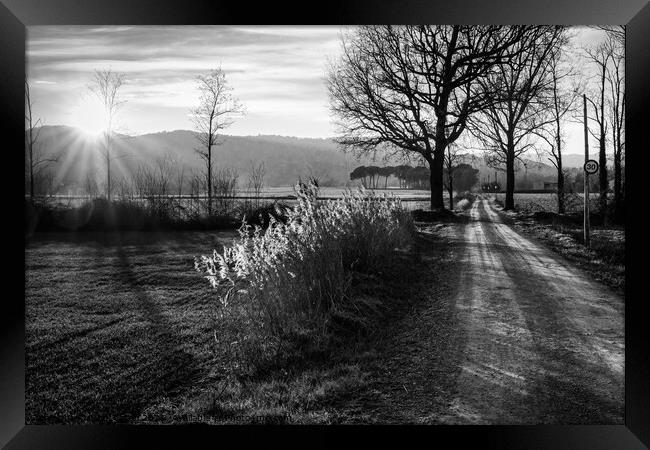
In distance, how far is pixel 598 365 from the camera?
3.56 m

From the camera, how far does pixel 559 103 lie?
44.9 feet

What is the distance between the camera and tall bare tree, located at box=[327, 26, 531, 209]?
11922 mm

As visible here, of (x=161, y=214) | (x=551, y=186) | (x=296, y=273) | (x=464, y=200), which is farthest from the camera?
(x=464, y=200)

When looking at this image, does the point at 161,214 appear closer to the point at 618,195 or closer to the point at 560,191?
the point at 618,195

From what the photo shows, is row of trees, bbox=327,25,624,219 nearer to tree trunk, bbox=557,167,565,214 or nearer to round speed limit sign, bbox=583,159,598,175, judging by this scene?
tree trunk, bbox=557,167,565,214

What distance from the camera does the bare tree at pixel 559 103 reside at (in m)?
12.2

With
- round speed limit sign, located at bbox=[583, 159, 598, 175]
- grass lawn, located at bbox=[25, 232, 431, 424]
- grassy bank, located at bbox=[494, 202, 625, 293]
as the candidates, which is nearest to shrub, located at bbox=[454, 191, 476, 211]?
grassy bank, located at bbox=[494, 202, 625, 293]

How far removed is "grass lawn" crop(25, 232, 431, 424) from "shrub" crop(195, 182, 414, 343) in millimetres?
242

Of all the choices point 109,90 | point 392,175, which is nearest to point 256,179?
point 392,175

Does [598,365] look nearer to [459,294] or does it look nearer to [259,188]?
[459,294]
